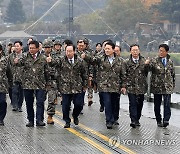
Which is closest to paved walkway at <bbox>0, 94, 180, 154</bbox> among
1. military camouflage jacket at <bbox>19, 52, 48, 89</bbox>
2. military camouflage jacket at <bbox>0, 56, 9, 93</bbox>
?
military camouflage jacket at <bbox>0, 56, 9, 93</bbox>

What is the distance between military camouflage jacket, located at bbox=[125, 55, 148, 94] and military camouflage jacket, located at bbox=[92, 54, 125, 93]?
28cm

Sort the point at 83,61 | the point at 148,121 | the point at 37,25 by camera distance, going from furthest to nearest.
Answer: the point at 37,25, the point at 148,121, the point at 83,61

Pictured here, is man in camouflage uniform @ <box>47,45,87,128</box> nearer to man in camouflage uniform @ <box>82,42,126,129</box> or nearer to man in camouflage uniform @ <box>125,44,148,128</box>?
man in camouflage uniform @ <box>82,42,126,129</box>

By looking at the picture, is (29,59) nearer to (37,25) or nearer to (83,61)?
(83,61)

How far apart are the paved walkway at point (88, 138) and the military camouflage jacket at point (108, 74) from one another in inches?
33.1

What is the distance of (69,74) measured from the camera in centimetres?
1352

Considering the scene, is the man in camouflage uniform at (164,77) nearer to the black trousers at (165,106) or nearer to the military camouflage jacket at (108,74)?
the black trousers at (165,106)

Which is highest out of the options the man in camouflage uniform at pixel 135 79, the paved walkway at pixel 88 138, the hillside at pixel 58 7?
the hillside at pixel 58 7

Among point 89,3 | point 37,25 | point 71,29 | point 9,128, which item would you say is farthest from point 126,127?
point 89,3

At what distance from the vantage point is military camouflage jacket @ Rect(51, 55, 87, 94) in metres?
13.5

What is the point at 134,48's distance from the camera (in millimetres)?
13773

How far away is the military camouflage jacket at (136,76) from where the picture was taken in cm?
1388

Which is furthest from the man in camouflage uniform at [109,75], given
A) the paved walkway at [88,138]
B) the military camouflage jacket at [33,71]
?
the military camouflage jacket at [33,71]

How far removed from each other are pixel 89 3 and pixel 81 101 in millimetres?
155816
